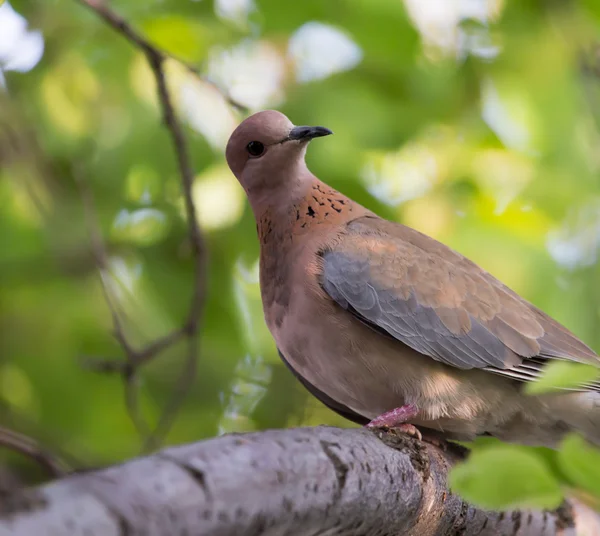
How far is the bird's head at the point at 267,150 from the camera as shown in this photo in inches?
114

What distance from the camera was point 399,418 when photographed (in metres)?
2.51

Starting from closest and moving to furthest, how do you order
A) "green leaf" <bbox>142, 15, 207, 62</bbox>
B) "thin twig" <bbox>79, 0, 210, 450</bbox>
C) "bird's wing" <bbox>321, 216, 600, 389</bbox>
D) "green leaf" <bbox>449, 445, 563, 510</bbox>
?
"green leaf" <bbox>449, 445, 563, 510</bbox>, "bird's wing" <bbox>321, 216, 600, 389</bbox>, "thin twig" <bbox>79, 0, 210, 450</bbox>, "green leaf" <bbox>142, 15, 207, 62</bbox>

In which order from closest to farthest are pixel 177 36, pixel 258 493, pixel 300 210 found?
pixel 258 493 → pixel 300 210 → pixel 177 36

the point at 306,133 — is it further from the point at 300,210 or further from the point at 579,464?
the point at 579,464

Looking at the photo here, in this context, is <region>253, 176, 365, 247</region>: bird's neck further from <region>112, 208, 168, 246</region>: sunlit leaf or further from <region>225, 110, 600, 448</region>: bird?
<region>112, 208, 168, 246</region>: sunlit leaf

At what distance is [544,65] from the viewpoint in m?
3.20

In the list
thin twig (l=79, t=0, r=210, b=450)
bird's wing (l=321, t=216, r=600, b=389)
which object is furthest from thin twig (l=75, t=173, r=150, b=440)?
bird's wing (l=321, t=216, r=600, b=389)

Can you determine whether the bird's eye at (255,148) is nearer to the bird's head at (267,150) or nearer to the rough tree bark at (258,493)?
the bird's head at (267,150)

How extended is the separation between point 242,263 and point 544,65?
4.60 ft

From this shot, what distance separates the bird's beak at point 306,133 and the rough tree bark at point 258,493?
105cm

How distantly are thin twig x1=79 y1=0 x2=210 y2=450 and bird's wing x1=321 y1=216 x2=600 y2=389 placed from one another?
1.55 ft

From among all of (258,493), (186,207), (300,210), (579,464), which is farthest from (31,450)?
(579,464)

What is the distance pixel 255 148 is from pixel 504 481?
204 centimetres

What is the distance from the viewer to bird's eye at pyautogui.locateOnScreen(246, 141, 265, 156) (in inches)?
116
